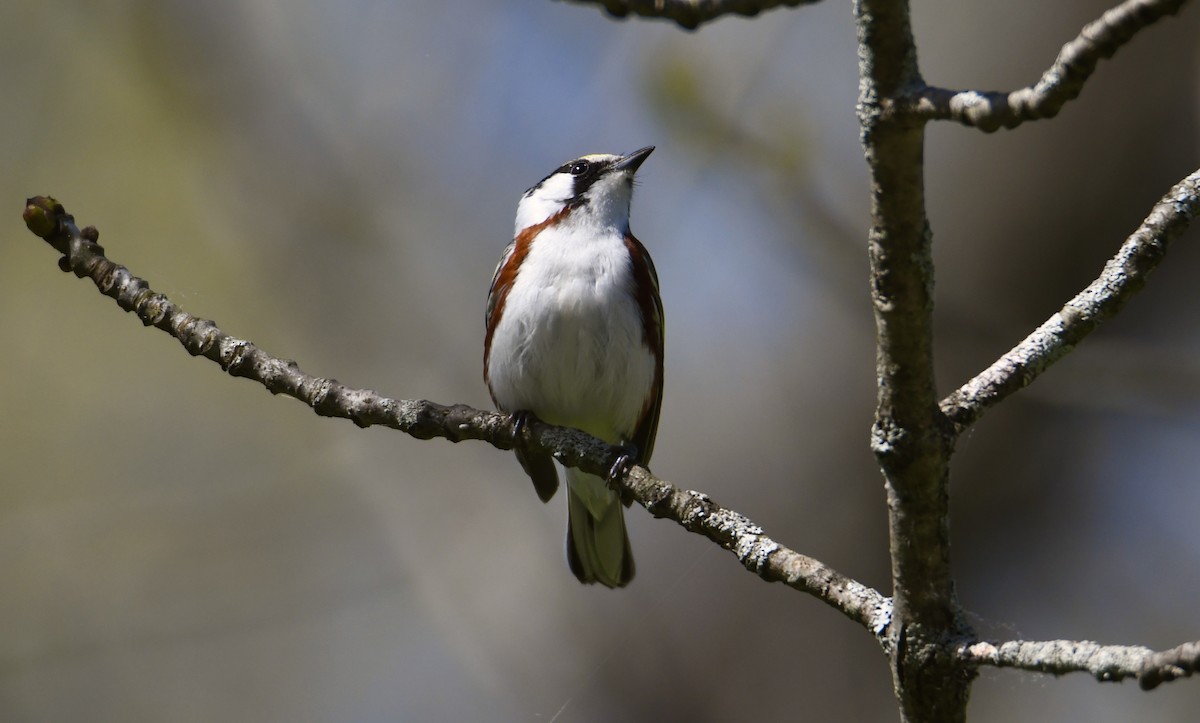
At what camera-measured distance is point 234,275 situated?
8109 mm

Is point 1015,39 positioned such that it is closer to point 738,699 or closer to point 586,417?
point 586,417

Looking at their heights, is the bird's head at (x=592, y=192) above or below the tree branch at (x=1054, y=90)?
above

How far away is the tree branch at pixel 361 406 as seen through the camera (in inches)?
106

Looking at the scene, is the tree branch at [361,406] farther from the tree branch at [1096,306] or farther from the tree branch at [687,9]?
the tree branch at [687,9]

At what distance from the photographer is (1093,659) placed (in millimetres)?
1798

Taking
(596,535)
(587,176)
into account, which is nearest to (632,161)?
(587,176)

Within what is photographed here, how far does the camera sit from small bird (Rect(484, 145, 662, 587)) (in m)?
4.57

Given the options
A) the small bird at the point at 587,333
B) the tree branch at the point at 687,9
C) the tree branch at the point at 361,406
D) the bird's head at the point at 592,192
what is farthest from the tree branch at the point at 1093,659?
the bird's head at the point at 592,192

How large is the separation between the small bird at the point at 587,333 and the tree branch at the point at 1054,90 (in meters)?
2.77

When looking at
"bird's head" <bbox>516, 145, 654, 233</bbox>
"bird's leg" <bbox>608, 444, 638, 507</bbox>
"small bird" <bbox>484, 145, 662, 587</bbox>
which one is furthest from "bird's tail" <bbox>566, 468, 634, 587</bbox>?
"bird's leg" <bbox>608, 444, 638, 507</bbox>

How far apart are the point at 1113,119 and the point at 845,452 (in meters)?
1.96

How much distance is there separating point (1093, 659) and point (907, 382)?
536mm

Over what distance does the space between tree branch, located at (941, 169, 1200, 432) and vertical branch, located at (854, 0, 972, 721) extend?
0.73ft

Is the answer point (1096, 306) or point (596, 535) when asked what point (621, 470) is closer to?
point (1096, 306)
